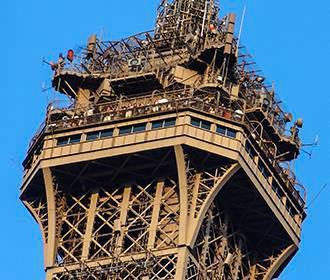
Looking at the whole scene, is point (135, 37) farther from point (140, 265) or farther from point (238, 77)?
point (140, 265)

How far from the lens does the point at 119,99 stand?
131 m

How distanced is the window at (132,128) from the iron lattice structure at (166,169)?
3.7 inches

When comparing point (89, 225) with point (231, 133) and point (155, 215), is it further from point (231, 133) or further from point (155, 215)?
point (231, 133)

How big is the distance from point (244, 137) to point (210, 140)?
9.10 feet

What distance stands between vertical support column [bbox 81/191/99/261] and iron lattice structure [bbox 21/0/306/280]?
97 millimetres

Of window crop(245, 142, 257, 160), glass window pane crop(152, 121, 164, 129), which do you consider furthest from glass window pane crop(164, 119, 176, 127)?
window crop(245, 142, 257, 160)

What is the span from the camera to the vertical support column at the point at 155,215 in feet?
405

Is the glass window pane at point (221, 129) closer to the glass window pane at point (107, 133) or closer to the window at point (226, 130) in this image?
the window at point (226, 130)

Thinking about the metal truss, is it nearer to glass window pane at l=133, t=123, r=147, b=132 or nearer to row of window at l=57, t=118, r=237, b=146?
row of window at l=57, t=118, r=237, b=146

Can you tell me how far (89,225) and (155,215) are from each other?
17.0 ft

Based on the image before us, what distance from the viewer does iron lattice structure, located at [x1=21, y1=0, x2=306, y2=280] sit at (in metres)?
123

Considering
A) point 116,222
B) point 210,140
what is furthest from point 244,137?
point 116,222

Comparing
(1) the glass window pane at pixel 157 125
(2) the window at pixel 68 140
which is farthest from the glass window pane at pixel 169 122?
(2) the window at pixel 68 140

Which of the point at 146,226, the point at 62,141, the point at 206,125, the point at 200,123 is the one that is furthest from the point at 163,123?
the point at 62,141
